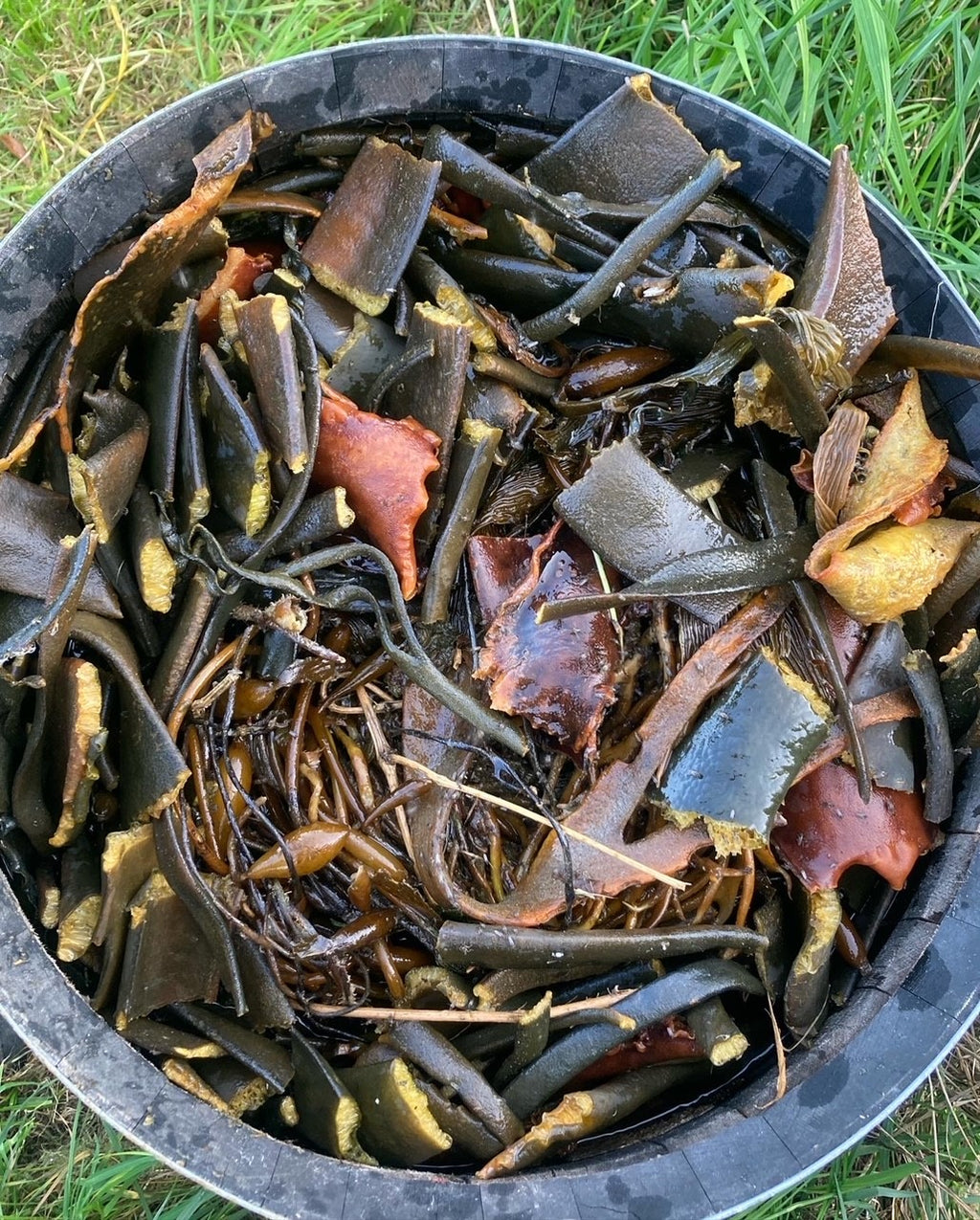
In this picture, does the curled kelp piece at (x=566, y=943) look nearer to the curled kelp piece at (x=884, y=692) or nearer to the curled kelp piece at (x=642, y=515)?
the curled kelp piece at (x=884, y=692)

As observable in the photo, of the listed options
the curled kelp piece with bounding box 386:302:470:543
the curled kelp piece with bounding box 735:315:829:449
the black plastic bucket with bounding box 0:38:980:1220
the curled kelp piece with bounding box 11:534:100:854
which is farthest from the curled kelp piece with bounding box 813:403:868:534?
the curled kelp piece with bounding box 11:534:100:854

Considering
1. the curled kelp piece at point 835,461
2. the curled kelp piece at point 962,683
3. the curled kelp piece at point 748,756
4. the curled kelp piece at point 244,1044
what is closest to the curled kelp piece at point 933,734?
the curled kelp piece at point 962,683

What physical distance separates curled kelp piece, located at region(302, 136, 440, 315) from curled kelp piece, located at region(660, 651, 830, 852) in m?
1.10

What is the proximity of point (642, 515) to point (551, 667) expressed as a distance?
0.36m

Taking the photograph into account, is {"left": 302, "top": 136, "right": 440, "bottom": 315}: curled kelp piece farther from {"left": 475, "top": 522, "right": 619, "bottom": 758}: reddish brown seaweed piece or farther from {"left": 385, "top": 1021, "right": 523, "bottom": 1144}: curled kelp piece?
{"left": 385, "top": 1021, "right": 523, "bottom": 1144}: curled kelp piece

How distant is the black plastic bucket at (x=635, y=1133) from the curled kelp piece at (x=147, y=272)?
0.12 metres

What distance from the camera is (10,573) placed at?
1.95m

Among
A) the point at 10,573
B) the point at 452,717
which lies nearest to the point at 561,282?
the point at 452,717

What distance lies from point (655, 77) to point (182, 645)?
1.55 meters

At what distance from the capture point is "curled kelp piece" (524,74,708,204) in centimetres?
211

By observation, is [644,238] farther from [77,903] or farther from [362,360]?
[77,903]

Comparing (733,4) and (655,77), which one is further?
(733,4)

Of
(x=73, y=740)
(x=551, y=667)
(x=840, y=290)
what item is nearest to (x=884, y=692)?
(x=551, y=667)

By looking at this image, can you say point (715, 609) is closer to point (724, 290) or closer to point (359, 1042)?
point (724, 290)
